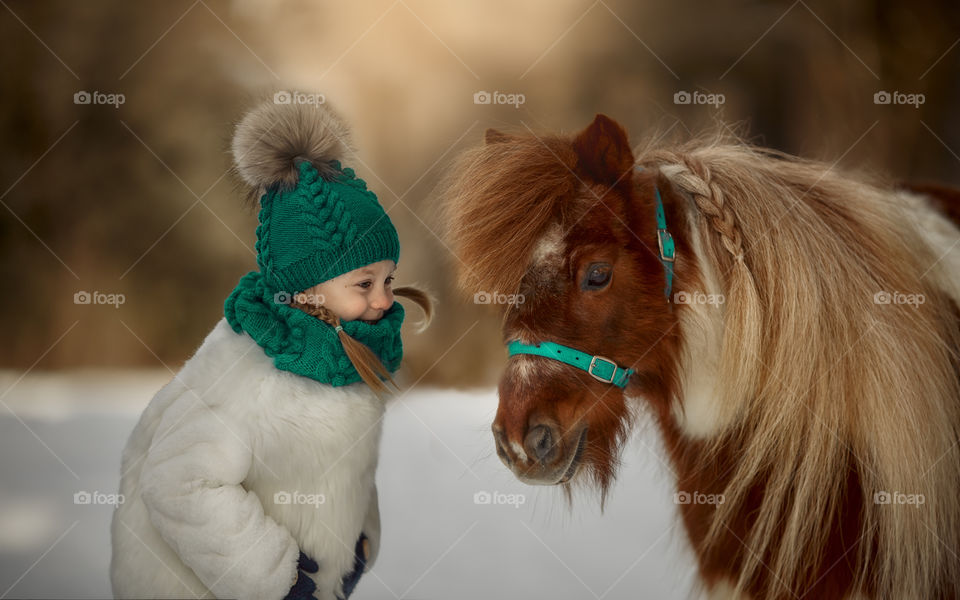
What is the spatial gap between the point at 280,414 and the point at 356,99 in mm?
1344

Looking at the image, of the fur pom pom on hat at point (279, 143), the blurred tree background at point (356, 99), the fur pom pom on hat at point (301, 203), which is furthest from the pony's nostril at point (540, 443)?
the blurred tree background at point (356, 99)

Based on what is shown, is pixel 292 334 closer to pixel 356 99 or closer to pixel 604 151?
pixel 604 151

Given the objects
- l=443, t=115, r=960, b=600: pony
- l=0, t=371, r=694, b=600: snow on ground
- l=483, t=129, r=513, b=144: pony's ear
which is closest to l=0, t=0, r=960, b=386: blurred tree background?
l=0, t=371, r=694, b=600: snow on ground

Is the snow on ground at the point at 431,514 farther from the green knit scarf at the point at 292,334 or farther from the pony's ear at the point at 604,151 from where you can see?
the pony's ear at the point at 604,151

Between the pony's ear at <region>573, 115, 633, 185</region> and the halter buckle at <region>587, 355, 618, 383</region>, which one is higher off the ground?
the pony's ear at <region>573, 115, 633, 185</region>

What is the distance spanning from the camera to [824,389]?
72cm

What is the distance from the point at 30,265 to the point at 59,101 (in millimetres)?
442

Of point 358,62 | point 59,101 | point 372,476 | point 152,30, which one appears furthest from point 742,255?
point 59,101

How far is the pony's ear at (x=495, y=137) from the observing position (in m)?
0.81

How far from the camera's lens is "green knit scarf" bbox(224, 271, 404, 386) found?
748 millimetres

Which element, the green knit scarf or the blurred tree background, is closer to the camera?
the green knit scarf

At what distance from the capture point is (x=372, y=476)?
2.68 ft

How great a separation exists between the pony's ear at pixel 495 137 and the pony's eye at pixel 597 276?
0.20 m

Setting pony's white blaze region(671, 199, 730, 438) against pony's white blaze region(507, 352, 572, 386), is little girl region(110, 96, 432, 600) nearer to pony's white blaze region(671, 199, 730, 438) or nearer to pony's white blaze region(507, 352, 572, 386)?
pony's white blaze region(507, 352, 572, 386)
